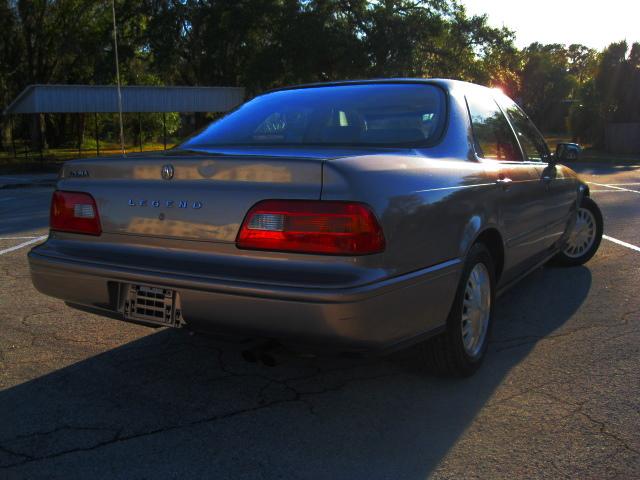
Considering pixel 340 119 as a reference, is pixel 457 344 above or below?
below

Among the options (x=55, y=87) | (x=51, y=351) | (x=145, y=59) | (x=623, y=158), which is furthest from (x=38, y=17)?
(x=51, y=351)

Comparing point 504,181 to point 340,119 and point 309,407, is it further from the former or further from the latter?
point 309,407

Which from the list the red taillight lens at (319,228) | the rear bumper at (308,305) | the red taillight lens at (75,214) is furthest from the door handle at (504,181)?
the red taillight lens at (75,214)

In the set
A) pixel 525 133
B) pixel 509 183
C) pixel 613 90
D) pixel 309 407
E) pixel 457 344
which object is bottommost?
pixel 309 407

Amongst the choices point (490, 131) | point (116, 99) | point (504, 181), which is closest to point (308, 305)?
point (504, 181)

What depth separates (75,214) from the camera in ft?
11.2

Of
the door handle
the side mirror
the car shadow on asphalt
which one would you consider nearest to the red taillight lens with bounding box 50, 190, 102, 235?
the car shadow on asphalt

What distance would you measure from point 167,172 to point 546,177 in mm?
2953

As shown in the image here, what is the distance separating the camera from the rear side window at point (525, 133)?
4.68 metres

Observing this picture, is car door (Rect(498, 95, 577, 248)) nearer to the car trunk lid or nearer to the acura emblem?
the car trunk lid

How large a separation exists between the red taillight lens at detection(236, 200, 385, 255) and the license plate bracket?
1.70 feet

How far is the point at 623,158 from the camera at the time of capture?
25.2 m

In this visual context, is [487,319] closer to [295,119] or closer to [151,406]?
[295,119]

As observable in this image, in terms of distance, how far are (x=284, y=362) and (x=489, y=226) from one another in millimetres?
1432
